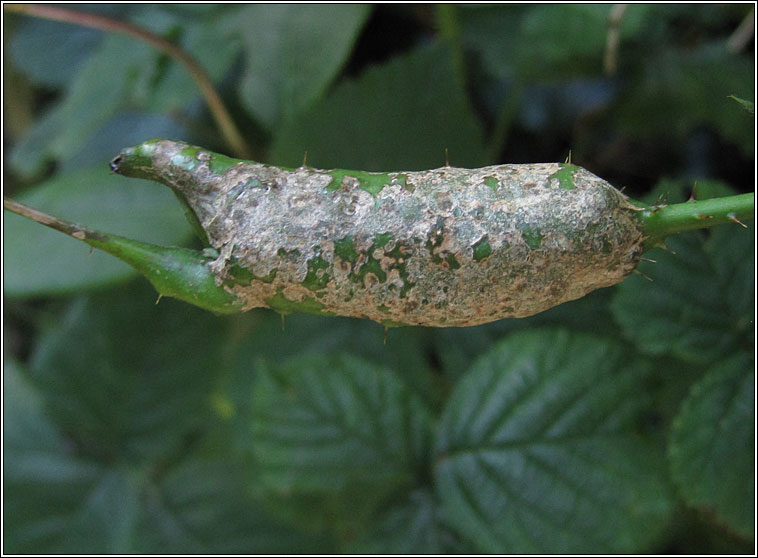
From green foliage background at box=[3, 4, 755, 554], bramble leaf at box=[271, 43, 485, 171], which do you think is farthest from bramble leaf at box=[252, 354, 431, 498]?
bramble leaf at box=[271, 43, 485, 171]

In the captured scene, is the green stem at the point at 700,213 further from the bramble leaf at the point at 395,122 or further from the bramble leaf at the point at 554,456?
the bramble leaf at the point at 395,122

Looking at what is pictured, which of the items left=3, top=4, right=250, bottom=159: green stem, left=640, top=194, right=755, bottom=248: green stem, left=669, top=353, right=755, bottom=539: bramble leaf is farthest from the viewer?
left=3, top=4, right=250, bottom=159: green stem

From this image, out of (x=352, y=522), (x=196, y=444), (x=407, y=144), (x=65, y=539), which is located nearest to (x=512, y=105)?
(x=407, y=144)

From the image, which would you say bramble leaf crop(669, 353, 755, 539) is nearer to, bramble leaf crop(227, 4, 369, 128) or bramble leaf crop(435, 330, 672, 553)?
bramble leaf crop(435, 330, 672, 553)

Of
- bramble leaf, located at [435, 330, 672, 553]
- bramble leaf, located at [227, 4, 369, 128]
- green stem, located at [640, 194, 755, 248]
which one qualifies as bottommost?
bramble leaf, located at [435, 330, 672, 553]

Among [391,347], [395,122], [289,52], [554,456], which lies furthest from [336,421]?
[289,52]

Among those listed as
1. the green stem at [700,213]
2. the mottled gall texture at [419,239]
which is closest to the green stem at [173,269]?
the mottled gall texture at [419,239]
